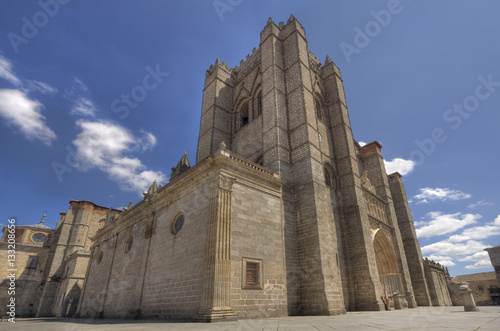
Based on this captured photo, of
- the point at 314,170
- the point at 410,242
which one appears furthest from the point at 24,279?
the point at 410,242

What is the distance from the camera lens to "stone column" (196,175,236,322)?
839 centimetres

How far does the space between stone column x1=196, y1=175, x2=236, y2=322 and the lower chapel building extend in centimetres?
4

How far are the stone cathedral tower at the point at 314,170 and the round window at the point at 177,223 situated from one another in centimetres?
491

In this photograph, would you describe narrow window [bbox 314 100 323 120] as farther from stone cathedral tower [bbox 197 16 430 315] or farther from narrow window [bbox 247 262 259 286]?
narrow window [bbox 247 262 259 286]

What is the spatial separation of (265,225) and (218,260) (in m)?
3.02

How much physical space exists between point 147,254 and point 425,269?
72.6 feet

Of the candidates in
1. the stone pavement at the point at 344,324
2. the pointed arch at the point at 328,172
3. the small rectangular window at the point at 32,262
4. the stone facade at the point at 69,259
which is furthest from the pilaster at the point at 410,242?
the small rectangular window at the point at 32,262

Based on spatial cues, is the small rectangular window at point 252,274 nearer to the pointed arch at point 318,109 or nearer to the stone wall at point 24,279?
the pointed arch at point 318,109

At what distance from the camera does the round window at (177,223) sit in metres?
12.2

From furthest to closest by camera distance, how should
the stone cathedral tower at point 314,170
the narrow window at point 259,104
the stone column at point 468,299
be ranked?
the narrow window at point 259,104
the stone cathedral tower at point 314,170
the stone column at point 468,299

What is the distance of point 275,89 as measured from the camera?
17094mm

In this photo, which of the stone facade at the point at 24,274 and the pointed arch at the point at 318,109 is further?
the stone facade at the point at 24,274

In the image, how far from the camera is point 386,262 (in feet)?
62.5

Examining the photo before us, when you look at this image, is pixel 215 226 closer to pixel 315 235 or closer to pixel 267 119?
Answer: pixel 315 235
